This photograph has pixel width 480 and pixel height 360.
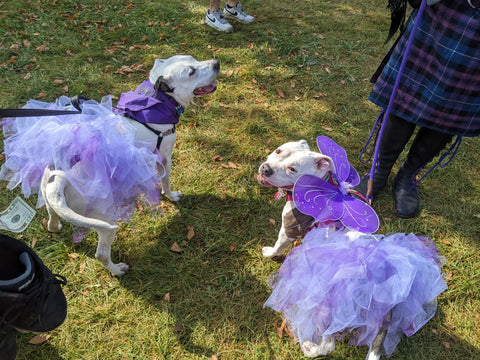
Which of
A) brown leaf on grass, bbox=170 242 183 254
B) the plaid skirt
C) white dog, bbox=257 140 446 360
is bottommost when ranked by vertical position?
brown leaf on grass, bbox=170 242 183 254

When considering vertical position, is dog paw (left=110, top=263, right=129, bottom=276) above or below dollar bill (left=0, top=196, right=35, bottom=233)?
below

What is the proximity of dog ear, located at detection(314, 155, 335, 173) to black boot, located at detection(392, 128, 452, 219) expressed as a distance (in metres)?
1.39

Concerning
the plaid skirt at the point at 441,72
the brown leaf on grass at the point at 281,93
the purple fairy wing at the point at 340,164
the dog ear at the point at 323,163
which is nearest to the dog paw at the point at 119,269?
the dog ear at the point at 323,163

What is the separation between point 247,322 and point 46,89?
4.28 meters

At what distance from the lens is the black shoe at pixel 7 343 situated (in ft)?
6.16

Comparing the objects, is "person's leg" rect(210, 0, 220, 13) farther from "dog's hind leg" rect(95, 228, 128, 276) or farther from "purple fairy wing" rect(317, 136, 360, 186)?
"dog's hind leg" rect(95, 228, 128, 276)

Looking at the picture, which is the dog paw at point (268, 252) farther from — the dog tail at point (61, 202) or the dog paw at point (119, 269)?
the dog tail at point (61, 202)

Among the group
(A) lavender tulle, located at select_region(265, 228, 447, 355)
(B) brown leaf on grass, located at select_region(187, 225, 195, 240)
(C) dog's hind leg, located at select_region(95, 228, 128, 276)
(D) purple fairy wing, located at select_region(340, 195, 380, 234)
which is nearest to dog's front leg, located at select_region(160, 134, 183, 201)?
(B) brown leaf on grass, located at select_region(187, 225, 195, 240)

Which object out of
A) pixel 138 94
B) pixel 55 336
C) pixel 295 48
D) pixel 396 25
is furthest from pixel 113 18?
pixel 55 336

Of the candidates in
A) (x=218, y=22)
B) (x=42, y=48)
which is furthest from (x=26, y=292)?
(x=218, y=22)

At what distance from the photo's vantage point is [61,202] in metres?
2.07

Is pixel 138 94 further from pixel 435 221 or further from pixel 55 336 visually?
pixel 435 221

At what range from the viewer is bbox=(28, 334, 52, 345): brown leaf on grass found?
7.86 feet

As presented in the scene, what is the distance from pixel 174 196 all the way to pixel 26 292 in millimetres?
1686
